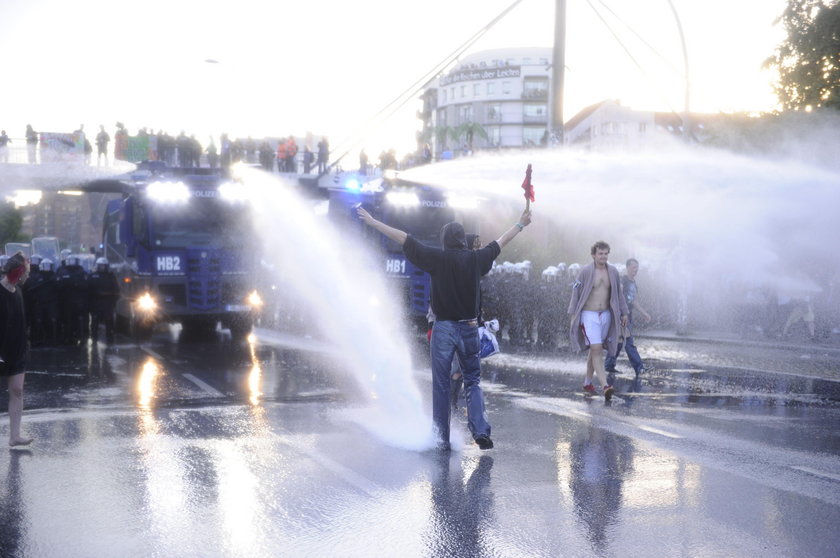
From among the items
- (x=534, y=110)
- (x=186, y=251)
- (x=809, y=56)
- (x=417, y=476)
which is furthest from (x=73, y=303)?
(x=534, y=110)

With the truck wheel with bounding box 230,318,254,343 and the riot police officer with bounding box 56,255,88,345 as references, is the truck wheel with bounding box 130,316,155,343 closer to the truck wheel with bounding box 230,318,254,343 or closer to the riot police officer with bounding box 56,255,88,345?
the riot police officer with bounding box 56,255,88,345

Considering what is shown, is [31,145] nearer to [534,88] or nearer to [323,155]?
[323,155]

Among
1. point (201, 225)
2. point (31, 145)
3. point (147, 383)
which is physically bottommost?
point (147, 383)

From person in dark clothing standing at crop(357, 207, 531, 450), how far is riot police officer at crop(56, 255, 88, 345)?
1073cm

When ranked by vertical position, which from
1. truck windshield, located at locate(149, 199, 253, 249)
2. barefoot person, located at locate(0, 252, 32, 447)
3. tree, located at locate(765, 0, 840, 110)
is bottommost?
barefoot person, located at locate(0, 252, 32, 447)

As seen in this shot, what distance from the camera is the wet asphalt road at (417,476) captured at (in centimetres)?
493

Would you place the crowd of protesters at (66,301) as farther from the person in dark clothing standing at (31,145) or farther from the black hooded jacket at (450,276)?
the person in dark clothing standing at (31,145)

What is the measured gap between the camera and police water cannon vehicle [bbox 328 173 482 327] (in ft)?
55.4

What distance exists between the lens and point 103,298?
1723 centimetres

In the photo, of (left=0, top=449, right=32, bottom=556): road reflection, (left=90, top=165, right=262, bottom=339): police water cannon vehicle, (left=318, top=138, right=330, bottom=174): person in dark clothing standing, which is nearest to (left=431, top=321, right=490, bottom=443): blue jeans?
(left=0, top=449, right=32, bottom=556): road reflection

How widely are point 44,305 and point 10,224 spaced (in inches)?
2319

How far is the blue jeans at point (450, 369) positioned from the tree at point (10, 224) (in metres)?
61.6

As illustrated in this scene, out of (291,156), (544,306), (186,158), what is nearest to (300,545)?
(544,306)

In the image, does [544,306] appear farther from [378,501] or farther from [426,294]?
[378,501]
